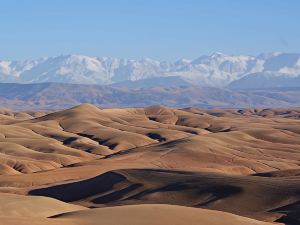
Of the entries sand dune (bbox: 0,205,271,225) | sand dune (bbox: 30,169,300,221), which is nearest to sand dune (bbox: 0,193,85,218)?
sand dune (bbox: 0,205,271,225)

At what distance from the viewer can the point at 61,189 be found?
6544 cm

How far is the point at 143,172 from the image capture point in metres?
67.0

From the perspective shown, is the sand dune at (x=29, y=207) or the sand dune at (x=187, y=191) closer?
the sand dune at (x=29, y=207)

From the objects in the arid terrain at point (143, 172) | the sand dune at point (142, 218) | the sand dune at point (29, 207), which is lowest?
the arid terrain at point (143, 172)

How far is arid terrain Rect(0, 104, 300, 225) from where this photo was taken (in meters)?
39.5

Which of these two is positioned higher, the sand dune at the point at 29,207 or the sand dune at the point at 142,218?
the sand dune at the point at 142,218

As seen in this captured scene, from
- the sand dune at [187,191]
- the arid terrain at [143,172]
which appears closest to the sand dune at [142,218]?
the arid terrain at [143,172]

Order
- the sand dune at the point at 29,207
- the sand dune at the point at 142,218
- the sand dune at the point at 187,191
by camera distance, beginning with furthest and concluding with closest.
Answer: the sand dune at the point at 187,191
the sand dune at the point at 29,207
the sand dune at the point at 142,218

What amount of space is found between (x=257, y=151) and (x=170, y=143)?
1370 centimetres

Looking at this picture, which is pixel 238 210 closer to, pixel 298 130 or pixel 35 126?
pixel 298 130

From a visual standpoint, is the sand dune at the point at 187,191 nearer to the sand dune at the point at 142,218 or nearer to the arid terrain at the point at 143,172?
the arid terrain at the point at 143,172

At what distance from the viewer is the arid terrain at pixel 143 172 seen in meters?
39.5

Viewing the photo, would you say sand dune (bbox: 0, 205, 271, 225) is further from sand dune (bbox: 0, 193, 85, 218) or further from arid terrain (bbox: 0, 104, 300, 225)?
sand dune (bbox: 0, 193, 85, 218)

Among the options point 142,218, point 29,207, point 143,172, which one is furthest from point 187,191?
point 142,218
